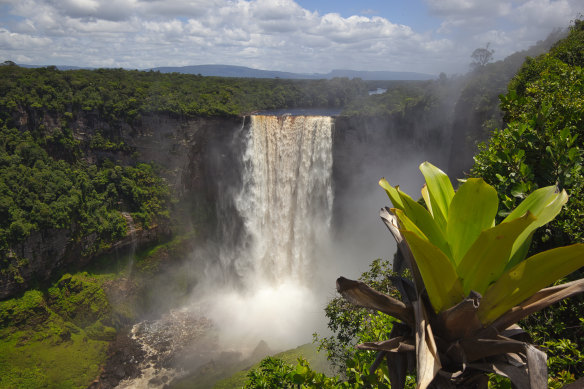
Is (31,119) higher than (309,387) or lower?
higher

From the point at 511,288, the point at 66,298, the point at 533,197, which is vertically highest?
the point at 533,197

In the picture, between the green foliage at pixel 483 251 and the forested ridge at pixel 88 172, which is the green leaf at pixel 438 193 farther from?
the forested ridge at pixel 88 172

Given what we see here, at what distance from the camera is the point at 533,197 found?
1.66 meters

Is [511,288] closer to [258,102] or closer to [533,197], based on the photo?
[533,197]

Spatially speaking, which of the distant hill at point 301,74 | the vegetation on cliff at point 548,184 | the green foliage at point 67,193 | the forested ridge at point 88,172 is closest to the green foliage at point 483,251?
the vegetation on cliff at point 548,184

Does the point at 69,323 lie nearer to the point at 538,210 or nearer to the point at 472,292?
the point at 472,292

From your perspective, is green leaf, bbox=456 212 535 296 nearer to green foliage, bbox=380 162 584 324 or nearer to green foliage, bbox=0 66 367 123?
green foliage, bbox=380 162 584 324

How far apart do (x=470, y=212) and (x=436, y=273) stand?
33 cm

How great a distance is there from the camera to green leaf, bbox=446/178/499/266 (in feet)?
5.10

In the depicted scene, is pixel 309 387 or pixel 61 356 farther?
pixel 61 356

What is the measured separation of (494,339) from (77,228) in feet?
82.9

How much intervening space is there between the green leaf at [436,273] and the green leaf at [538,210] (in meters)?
0.33

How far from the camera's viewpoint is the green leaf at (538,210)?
153cm

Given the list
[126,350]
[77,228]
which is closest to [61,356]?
[126,350]
